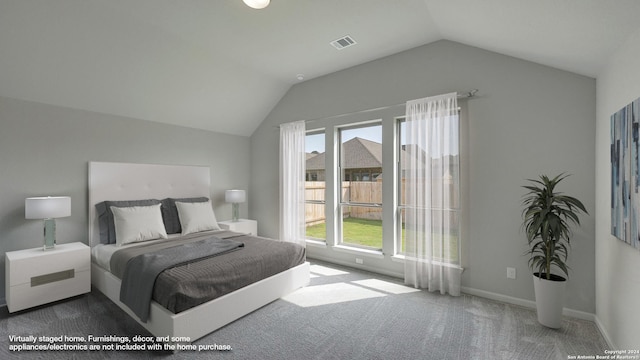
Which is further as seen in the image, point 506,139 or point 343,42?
point 343,42

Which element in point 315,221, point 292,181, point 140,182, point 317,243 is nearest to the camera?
point 140,182

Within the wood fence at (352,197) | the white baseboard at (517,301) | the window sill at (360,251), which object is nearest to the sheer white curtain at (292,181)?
the wood fence at (352,197)

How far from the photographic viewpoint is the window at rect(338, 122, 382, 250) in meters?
3.94

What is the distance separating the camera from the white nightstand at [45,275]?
2521mm

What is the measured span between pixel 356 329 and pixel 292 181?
267 centimetres

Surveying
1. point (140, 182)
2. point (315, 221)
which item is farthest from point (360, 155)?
point (140, 182)

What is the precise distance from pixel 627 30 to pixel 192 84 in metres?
4.42

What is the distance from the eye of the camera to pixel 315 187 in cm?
461

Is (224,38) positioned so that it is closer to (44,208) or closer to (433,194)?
(44,208)

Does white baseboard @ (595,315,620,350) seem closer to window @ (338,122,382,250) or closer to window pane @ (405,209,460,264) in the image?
window pane @ (405,209,460,264)

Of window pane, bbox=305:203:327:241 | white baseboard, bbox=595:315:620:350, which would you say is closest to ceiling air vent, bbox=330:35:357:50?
window pane, bbox=305:203:327:241

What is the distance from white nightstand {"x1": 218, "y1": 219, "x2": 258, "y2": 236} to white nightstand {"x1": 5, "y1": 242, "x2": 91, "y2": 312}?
72.2 inches

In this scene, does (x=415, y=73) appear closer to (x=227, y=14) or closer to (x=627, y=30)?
(x=627, y=30)

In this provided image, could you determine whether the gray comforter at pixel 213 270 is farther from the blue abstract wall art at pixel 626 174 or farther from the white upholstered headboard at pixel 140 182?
the blue abstract wall art at pixel 626 174
